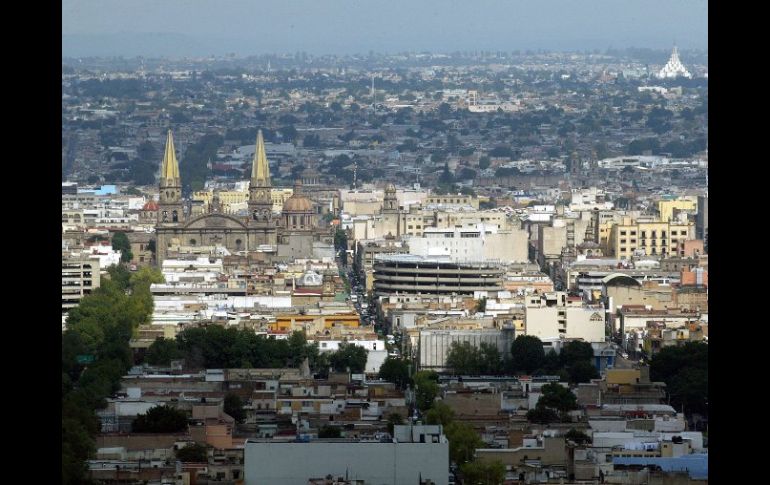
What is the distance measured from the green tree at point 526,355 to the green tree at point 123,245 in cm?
1643

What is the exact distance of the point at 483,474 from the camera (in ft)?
53.1

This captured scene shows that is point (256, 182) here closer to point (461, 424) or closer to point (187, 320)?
point (187, 320)

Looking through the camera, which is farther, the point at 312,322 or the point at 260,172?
the point at 260,172

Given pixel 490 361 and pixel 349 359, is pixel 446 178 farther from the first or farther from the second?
pixel 349 359

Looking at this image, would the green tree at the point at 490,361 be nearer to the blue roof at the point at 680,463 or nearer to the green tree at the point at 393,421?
the green tree at the point at 393,421

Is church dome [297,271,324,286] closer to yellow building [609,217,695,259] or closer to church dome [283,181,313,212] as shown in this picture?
yellow building [609,217,695,259]

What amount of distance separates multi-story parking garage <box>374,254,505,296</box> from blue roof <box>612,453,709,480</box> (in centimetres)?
1902

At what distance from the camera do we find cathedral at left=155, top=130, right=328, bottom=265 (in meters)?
44.9

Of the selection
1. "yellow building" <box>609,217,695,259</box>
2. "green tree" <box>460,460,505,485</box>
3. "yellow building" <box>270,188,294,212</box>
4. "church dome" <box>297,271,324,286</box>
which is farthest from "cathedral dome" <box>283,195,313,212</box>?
"green tree" <box>460,460,505,485</box>

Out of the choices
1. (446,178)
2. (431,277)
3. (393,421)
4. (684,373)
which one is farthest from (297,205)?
(393,421)

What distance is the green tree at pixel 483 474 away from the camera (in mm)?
16125

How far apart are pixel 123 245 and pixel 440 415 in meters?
24.8

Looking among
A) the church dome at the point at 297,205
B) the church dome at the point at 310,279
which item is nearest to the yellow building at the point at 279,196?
the church dome at the point at 297,205

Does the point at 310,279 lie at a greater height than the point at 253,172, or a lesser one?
lesser
